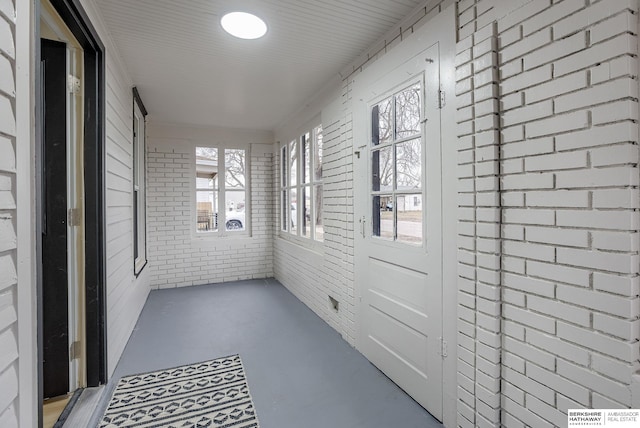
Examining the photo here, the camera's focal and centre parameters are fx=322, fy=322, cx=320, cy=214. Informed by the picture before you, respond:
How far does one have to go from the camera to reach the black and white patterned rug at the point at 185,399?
6.50ft

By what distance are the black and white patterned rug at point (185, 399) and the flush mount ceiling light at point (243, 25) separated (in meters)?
2.58

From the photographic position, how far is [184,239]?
516 cm

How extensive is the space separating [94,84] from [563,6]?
2670 mm

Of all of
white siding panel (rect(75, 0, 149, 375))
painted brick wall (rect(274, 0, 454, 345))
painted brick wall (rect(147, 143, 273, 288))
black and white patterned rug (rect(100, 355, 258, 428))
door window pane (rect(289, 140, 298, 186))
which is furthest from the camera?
painted brick wall (rect(147, 143, 273, 288))

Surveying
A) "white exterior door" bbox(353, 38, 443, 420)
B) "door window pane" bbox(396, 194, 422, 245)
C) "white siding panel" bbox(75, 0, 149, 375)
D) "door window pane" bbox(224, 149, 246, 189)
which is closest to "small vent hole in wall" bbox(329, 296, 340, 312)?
"white exterior door" bbox(353, 38, 443, 420)

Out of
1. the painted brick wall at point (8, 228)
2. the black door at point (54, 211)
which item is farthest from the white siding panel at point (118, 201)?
the painted brick wall at point (8, 228)

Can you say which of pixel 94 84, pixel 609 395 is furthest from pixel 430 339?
pixel 94 84

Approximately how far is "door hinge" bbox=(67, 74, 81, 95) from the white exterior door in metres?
2.05

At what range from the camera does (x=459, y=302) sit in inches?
70.4

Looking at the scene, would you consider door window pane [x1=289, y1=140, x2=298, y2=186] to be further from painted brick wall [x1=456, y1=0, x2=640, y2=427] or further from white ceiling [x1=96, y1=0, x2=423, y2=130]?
painted brick wall [x1=456, y1=0, x2=640, y2=427]

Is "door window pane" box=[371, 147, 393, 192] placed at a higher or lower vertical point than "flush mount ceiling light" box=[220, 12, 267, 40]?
lower

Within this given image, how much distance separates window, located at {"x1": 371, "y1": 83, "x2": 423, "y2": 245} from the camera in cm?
216

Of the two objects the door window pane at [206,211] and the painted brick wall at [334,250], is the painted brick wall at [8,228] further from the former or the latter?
the door window pane at [206,211]

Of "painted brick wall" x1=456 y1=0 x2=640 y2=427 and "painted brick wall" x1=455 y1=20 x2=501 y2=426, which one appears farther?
"painted brick wall" x1=455 y1=20 x2=501 y2=426
